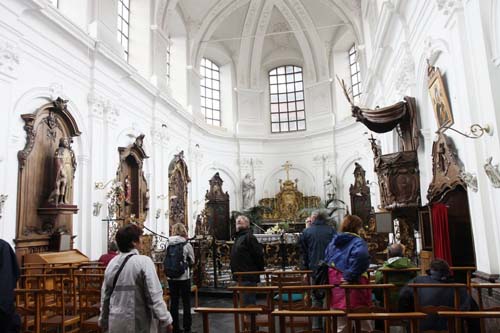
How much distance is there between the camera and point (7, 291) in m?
3.40

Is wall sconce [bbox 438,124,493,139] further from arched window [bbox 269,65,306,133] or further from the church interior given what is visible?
arched window [bbox 269,65,306,133]

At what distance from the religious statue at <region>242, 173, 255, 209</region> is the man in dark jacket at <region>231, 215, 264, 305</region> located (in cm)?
1362

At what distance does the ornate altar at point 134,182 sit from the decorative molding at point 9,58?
13.4 feet

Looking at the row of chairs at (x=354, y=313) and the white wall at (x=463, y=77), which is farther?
the white wall at (x=463, y=77)

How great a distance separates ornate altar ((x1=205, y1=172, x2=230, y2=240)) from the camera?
18047mm

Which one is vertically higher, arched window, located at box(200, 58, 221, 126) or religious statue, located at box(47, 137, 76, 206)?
arched window, located at box(200, 58, 221, 126)

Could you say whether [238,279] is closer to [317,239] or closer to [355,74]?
[317,239]

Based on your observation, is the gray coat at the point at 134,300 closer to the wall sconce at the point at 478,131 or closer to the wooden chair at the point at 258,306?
the wooden chair at the point at 258,306

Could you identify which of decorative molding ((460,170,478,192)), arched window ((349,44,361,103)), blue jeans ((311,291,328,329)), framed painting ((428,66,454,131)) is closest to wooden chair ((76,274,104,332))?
blue jeans ((311,291,328,329))

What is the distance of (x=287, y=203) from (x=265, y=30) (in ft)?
→ 27.6

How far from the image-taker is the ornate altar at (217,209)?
711 inches

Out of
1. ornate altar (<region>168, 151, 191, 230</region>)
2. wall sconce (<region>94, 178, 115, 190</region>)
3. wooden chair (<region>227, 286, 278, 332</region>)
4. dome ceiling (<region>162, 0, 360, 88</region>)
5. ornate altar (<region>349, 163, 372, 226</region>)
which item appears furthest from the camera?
dome ceiling (<region>162, 0, 360, 88</region>)

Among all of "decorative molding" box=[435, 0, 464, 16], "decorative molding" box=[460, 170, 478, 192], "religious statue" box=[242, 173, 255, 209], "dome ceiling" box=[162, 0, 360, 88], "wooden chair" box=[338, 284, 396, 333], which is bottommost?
"wooden chair" box=[338, 284, 396, 333]

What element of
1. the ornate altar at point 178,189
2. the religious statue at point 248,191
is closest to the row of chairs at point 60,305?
the ornate altar at point 178,189
